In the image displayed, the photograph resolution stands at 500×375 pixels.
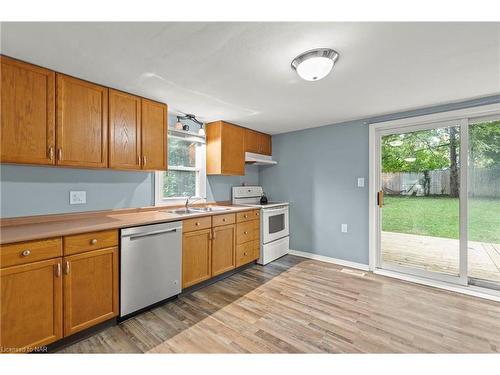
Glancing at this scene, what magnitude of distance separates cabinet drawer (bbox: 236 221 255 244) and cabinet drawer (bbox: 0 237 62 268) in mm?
1933

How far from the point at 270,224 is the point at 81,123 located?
8.77 ft

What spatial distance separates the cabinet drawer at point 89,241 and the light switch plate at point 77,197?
657 mm

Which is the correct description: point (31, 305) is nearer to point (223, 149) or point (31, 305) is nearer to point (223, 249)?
point (223, 249)

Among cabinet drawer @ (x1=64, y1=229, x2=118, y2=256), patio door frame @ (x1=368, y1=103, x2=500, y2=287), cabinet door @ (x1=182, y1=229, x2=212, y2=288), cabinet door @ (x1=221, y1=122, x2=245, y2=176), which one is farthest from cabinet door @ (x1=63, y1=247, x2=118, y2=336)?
patio door frame @ (x1=368, y1=103, x2=500, y2=287)

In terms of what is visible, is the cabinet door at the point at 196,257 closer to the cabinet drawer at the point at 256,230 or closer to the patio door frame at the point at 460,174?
the cabinet drawer at the point at 256,230

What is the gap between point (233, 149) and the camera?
11.6ft

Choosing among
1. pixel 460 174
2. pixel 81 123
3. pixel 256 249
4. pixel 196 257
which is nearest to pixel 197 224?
pixel 196 257

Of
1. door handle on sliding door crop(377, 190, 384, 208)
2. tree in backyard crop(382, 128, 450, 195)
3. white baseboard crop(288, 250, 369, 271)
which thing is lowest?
white baseboard crop(288, 250, 369, 271)

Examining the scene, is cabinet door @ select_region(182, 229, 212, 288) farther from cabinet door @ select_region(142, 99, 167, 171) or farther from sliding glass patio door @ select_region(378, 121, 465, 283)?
sliding glass patio door @ select_region(378, 121, 465, 283)

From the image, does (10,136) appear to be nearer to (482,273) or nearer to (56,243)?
(56,243)

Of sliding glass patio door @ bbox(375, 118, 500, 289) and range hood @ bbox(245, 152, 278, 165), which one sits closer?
sliding glass patio door @ bbox(375, 118, 500, 289)

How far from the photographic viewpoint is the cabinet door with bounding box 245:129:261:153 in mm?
3781

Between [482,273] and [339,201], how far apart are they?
176 centimetres

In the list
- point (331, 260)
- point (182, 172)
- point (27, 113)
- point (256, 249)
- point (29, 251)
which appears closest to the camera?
point (29, 251)
